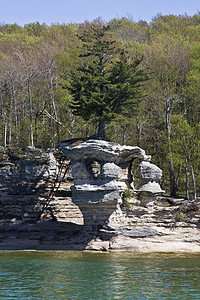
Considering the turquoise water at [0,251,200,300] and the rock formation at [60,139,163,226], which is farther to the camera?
the rock formation at [60,139,163,226]

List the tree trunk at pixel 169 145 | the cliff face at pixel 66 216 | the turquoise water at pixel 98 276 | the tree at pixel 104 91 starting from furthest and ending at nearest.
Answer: the tree trunk at pixel 169 145, the tree at pixel 104 91, the cliff face at pixel 66 216, the turquoise water at pixel 98 276

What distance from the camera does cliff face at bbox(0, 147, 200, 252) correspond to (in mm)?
34562

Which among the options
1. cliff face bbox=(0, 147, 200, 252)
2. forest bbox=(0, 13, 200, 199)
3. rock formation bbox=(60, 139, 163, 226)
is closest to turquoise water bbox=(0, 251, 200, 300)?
cliff face bbox=(0, 147, 200, 252)

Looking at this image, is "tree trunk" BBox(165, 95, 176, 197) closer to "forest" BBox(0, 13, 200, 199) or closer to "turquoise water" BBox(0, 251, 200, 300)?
"forest" BBox(0, 13, 200, 199)

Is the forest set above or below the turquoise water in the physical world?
above

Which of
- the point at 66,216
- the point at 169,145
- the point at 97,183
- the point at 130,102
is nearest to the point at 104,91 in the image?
the point at 130,102

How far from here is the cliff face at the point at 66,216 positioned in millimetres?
34562

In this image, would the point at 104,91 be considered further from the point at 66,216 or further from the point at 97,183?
the point at 66,216

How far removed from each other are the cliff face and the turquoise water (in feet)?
9.13

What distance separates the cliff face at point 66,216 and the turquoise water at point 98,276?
2782mm

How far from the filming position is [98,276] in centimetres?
2361

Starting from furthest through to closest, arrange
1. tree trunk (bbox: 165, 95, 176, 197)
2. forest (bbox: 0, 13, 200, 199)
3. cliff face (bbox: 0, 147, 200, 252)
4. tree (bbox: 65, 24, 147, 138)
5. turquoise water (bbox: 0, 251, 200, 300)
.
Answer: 1. tree trunk (bbox: 165, 95, 176, 197)
2. forest (bbox: 0, 13, 200, 199)
3. tree (bbox: 65, 24, 147, 138)
4. cliff face (bbox: 0, 147, 200, 252)
5. turquoise water (bbox: 0, 251, 200, 300)

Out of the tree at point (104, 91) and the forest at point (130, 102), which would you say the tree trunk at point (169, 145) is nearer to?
the forest at point (130, 102)

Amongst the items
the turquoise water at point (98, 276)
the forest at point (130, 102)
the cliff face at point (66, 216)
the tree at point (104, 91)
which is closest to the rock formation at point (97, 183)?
the cliff face at point (66, 216)
